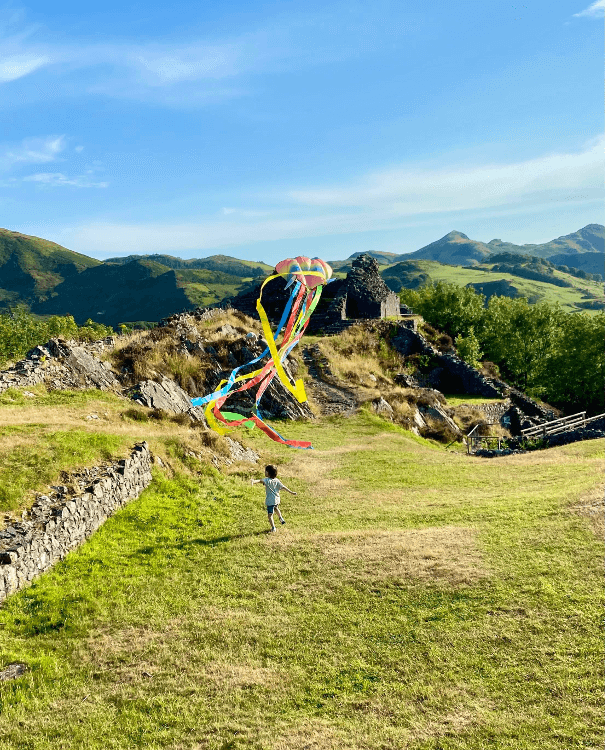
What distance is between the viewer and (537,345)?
53562 millimetres

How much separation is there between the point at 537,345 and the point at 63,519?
174 ft

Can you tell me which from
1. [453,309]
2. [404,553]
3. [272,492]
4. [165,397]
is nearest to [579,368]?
[453,309]

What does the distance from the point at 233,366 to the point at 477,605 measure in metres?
26.9

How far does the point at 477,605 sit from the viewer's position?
31.3ft

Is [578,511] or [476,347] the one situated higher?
[476,347]

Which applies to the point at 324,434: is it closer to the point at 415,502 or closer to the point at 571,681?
the point at 415,502

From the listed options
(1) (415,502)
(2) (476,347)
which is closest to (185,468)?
(1) (415,502)

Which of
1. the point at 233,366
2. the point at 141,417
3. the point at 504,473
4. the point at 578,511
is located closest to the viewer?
the point at 578,511

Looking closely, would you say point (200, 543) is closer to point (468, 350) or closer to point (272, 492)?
point (272, 492)

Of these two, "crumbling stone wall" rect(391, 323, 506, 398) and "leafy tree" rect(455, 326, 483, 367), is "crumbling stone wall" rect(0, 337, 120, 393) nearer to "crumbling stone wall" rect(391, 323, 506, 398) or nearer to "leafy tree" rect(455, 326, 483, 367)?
"crumbling stone wall" rect(391, 323, 506, 398)

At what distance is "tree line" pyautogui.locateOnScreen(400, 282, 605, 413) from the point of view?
49562 mm

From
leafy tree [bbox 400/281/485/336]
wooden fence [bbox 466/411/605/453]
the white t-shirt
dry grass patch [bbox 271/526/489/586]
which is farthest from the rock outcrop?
leafy tree [bbox 400/281/485/336]

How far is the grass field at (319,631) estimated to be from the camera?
6906mm

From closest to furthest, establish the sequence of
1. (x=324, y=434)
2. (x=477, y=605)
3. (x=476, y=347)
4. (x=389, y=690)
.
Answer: (x=389, y=690)
(x=477, y=605)
(x=324, y=434)
(x=476, y=347)
